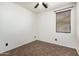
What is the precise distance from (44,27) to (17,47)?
3.79ft

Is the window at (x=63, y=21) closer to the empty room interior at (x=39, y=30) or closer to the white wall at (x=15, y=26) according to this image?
the empty room interior at (x=39, y=30)

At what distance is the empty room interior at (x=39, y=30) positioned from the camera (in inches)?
96.0

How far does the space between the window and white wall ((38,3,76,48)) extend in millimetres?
125

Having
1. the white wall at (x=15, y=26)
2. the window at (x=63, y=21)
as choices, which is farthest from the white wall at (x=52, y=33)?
the white wall at (x=15, y=26)

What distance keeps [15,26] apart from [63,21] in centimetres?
160

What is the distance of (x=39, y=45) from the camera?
268 cm

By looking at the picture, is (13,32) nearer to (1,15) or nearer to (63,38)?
(1,15)

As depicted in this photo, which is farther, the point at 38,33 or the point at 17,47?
the point at 17,47

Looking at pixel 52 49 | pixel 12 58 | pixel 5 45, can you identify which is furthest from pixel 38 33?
pixel 12 58

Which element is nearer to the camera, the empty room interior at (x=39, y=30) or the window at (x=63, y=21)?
the empty room interior at (x=39, y=30)

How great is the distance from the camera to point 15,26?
265cm

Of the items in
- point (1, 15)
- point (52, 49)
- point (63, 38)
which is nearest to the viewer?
point (1, 15)

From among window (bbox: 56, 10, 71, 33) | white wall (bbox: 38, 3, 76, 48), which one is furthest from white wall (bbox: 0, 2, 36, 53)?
window (bbox: 56, 10, 71, 33)

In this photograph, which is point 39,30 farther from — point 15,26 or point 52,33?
point 15,26
